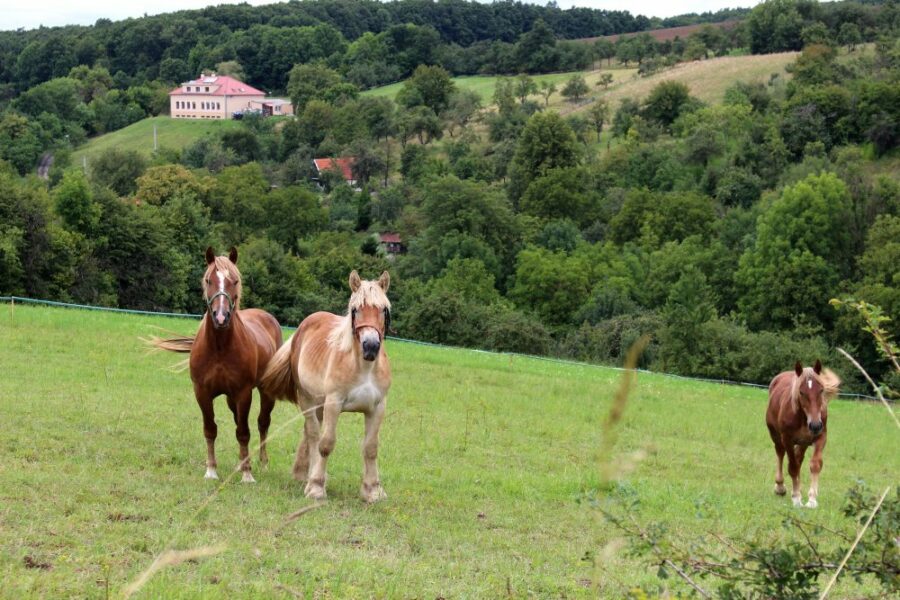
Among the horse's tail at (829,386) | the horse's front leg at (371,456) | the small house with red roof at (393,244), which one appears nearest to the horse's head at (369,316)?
the horse's front leg at (371,456)

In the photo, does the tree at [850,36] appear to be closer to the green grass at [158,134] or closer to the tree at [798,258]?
the tree at [798,258]

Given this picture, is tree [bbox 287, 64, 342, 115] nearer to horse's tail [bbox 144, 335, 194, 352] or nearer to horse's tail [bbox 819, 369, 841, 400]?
horse's tail [bbox 144, 335, 194, 352]

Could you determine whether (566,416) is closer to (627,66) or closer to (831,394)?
A: (831,394)

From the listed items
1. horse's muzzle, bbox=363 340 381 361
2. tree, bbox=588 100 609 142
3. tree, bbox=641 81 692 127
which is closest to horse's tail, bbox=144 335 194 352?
horse's muzzle, bbox=363 340 381 361

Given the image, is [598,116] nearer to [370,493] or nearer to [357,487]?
[357,487]

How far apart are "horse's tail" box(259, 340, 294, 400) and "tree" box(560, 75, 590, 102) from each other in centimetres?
12254

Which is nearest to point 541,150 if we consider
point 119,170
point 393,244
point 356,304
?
point 393,244

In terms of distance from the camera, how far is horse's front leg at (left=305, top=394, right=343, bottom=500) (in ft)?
31.8

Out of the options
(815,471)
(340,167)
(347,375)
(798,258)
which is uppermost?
(347,375)

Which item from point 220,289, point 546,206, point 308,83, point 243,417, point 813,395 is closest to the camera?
point 220,289

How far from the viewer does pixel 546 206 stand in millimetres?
87438

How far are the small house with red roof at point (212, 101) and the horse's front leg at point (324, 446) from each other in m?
147

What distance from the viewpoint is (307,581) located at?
22.4 ft

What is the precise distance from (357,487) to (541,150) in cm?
8476
